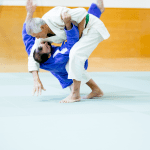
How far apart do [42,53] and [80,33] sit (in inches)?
17.1

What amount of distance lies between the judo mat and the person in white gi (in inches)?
11.2

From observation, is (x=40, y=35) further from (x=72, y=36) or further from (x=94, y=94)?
(x=94, y=94)

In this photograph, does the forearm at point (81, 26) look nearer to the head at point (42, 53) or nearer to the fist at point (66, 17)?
the fist at point (66, 17)

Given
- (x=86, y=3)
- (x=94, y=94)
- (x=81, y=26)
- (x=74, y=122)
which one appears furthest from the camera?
(x=86, y=3)

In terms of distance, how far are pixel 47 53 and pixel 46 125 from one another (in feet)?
3.65

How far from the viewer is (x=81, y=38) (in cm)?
298

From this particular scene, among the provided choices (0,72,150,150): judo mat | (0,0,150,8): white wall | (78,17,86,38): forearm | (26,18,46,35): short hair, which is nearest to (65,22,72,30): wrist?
(78,17,86,38): forearm

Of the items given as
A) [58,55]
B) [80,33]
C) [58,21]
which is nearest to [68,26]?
[58,21]

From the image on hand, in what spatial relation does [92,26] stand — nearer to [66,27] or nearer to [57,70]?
[66,27]

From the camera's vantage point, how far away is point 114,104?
274 cm

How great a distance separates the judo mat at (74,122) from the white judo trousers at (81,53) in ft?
0.88

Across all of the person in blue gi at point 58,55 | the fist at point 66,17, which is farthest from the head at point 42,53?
the fist at point 66,17

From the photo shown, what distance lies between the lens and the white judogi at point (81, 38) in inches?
111

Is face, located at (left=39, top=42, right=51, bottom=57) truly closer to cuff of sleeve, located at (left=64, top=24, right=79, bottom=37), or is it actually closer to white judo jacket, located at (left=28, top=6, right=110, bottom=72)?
white judo jacket, located at (left=28, top=6, right=110, bottom=72)
